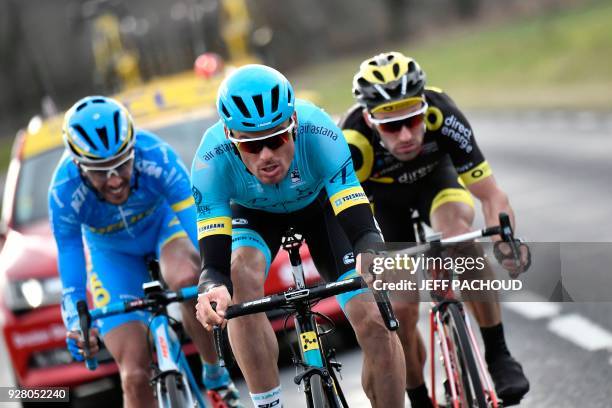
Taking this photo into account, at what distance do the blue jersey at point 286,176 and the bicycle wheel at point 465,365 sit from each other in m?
0.94

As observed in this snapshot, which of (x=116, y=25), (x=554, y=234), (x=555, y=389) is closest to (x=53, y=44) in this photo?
(x=116, y=25)

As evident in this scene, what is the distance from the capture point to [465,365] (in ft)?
19.9

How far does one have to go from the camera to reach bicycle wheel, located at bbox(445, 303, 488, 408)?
5.95m

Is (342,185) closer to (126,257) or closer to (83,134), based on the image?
(83,134)

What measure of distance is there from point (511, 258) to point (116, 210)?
2.52m

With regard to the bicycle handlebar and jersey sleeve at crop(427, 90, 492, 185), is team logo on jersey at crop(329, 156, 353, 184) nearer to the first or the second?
the bicycle handlebar

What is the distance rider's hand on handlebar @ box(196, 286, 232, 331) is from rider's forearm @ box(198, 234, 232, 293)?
11cm

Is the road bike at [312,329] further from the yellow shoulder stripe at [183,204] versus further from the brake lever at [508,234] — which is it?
the yellow shoulder stripe at [183,204]

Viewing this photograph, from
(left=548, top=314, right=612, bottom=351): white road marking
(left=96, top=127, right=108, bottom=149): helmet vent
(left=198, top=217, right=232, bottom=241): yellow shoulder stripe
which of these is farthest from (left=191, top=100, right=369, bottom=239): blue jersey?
(left=548, top=314, right=612, bottom=351): white road marking

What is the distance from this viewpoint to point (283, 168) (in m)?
5.62

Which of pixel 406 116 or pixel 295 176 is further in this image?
pixel 406 116

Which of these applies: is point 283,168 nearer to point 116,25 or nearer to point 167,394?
point 167,394

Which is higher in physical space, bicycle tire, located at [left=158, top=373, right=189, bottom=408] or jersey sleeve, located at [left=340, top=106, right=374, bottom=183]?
jersey sleeve, located at [left=340, top=106, right=374, bottom=183]

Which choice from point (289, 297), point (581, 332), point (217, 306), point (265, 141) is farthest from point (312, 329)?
point (581, 332)
